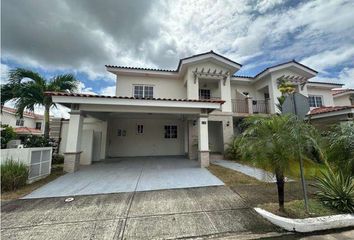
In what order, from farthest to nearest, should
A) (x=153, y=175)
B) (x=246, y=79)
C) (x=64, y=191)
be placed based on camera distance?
(x=246, y=79), (x=153, y=175), (x=64, y=191)

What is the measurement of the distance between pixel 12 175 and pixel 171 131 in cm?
1050

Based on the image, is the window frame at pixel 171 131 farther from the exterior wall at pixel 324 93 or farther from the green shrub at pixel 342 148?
the exterior wall at pixel 324 93

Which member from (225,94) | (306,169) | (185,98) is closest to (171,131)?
(185,98)

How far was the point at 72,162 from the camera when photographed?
25.6 ft

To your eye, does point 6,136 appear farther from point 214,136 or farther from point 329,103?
point 329,103

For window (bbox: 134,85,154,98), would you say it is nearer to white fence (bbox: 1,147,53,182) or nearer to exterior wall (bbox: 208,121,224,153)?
exterior wall (bbox: 208,121,224,153)

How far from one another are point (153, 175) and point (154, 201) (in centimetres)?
289

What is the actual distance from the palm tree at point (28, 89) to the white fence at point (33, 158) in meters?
2.98

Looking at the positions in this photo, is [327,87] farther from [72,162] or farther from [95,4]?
[72,162]

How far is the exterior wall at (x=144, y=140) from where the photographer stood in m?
13.3

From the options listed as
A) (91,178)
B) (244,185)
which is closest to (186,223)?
(244,185)

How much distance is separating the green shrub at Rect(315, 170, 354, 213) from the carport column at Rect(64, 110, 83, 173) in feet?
32.7

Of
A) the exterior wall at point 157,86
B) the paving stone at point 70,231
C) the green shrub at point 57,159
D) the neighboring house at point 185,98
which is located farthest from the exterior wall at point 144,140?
the paving stone at point 70,231

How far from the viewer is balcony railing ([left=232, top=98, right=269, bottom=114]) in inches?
510
